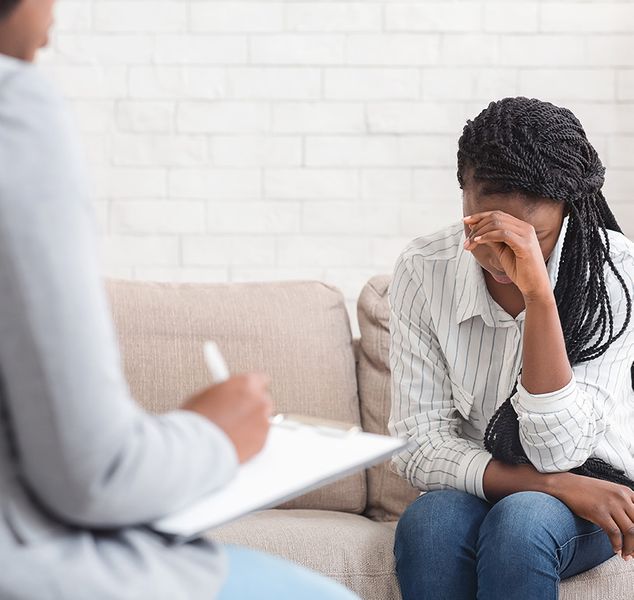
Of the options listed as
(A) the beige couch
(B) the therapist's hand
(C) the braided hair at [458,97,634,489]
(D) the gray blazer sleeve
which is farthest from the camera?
(A) the beige couch

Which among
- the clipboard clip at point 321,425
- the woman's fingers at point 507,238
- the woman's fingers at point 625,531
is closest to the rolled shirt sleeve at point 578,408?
the woman's fingers at point 625,531

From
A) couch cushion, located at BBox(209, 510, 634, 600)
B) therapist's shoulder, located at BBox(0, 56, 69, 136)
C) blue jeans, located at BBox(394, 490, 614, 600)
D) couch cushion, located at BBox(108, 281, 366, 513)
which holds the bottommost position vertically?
couch cushion, located at BBox(209, 510, 634, 600)

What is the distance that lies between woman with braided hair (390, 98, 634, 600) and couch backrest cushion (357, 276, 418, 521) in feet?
1.04

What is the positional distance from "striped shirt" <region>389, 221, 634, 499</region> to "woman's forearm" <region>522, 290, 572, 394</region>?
53mm

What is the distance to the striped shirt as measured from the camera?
162 centimetres

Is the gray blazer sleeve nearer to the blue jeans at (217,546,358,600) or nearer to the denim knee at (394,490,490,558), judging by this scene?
the blue jeans at (217,546,358,600)

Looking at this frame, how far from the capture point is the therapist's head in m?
0.73

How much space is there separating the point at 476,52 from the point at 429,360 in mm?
1129

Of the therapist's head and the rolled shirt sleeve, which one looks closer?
the therapist's head

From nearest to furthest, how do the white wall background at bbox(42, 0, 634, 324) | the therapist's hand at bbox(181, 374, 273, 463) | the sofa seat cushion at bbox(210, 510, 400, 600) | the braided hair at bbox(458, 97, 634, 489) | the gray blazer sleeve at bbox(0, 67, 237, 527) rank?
the gray blazer sleeve at bbox(0, 67, 237, 527) < the therapist's hand at bbox(181, 374, 273, 463) < the braided hair at bbox(458, 97, 634, 489) < the sofa seat cushion at bbox(210, 510, 400, 600) < the white wall background at bbox(42, 0, 634, 324)

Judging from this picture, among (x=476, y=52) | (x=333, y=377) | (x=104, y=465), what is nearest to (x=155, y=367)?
(x=333, y=377)

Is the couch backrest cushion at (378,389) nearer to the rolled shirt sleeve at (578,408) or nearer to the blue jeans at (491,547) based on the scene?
the blue jeans at (491,547)

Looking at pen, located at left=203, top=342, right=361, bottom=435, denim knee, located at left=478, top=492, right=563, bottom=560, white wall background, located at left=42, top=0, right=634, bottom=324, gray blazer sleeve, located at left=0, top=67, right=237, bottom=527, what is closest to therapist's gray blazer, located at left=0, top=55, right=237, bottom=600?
gray blazer sleeve, located at left=0, top=67, right=237, bottom=527

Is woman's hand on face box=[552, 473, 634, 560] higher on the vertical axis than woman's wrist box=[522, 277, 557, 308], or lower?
lower
